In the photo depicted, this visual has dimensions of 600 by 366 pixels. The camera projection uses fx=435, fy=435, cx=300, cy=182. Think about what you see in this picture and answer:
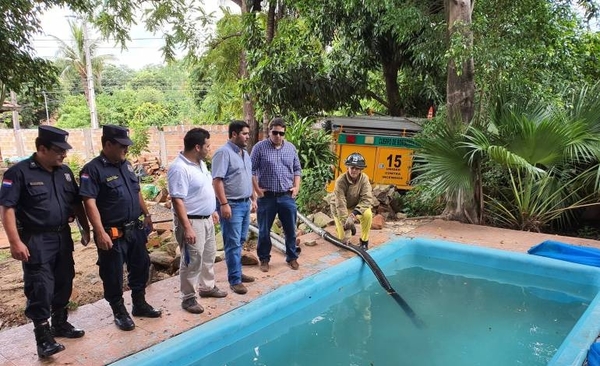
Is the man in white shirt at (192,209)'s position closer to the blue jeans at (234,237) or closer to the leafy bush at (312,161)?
the blue jeans at (234,237)

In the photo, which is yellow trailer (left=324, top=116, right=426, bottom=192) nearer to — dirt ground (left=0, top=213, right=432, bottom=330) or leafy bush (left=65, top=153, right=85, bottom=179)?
dirt ground (left=0, top=213, right=432, bottom=330)

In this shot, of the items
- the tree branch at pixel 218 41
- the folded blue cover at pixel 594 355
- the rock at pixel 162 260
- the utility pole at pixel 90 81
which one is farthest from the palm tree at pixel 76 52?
the folded blue cover at pixel 594 355

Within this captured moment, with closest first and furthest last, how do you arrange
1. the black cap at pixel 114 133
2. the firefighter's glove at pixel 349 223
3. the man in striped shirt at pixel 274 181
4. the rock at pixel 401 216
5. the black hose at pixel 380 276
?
1. the black cap at pixel 114 133
2. the black hose at pixel 380 276
3. the man in striped shirt at pixel 274 181
4. the firefighter's glove at pixel 349 223
5. the rock at pixel 401 216

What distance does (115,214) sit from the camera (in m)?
3.19

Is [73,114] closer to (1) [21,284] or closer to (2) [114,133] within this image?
(1) [21,284]

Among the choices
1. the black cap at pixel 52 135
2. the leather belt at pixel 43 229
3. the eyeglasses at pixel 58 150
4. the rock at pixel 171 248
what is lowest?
the rock at pixel 171 248

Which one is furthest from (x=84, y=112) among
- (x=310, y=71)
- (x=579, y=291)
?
(x=579, y=291)

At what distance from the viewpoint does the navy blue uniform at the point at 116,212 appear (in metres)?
3.11

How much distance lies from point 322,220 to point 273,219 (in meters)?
2.25

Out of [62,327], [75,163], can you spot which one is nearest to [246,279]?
[62,327]

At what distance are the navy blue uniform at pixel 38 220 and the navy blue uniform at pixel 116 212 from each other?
20 centimetres

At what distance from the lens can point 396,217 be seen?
738 centimetres

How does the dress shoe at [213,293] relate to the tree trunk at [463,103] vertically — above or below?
below

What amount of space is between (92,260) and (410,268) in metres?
4.19
